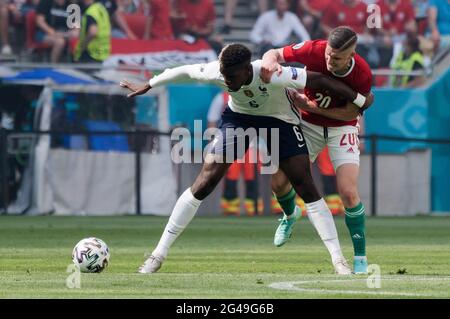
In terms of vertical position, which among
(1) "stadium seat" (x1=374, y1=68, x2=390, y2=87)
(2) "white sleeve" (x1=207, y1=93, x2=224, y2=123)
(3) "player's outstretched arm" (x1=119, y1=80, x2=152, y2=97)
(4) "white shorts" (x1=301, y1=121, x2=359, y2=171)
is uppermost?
(1) "stadium seat" (x1=374, y1=68, x2=390, y2=87)

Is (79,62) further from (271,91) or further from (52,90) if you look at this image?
(271,91)

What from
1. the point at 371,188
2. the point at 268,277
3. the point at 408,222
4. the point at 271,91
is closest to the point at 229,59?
the point at 271,91

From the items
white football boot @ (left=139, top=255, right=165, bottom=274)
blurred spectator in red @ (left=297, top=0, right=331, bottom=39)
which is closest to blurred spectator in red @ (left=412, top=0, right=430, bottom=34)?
blurred spectator in red @ (left=297, top=0, right=331, bottom=39)

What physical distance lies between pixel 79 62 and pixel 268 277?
13.8 m

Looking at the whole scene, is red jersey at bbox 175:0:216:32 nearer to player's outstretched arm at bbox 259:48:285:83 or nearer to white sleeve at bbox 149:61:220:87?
white sleeve at bbox 149:61:220:87

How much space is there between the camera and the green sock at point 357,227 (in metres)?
11.4

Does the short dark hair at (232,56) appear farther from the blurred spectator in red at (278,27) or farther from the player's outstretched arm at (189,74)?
the blurred spectator in red at (278,27)

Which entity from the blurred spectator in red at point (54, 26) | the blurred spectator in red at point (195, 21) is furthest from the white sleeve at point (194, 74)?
the blurred spectator in red at point (195, 21)

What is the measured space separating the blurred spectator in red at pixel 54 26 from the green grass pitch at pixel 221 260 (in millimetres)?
3741

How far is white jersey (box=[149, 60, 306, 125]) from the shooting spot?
10.8m

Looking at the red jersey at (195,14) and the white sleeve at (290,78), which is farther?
the red jersey at (195,14)

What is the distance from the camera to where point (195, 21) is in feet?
81.4

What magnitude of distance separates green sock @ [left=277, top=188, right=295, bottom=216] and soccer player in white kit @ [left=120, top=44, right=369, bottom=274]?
4.84ft

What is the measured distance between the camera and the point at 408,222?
71.2 ft
